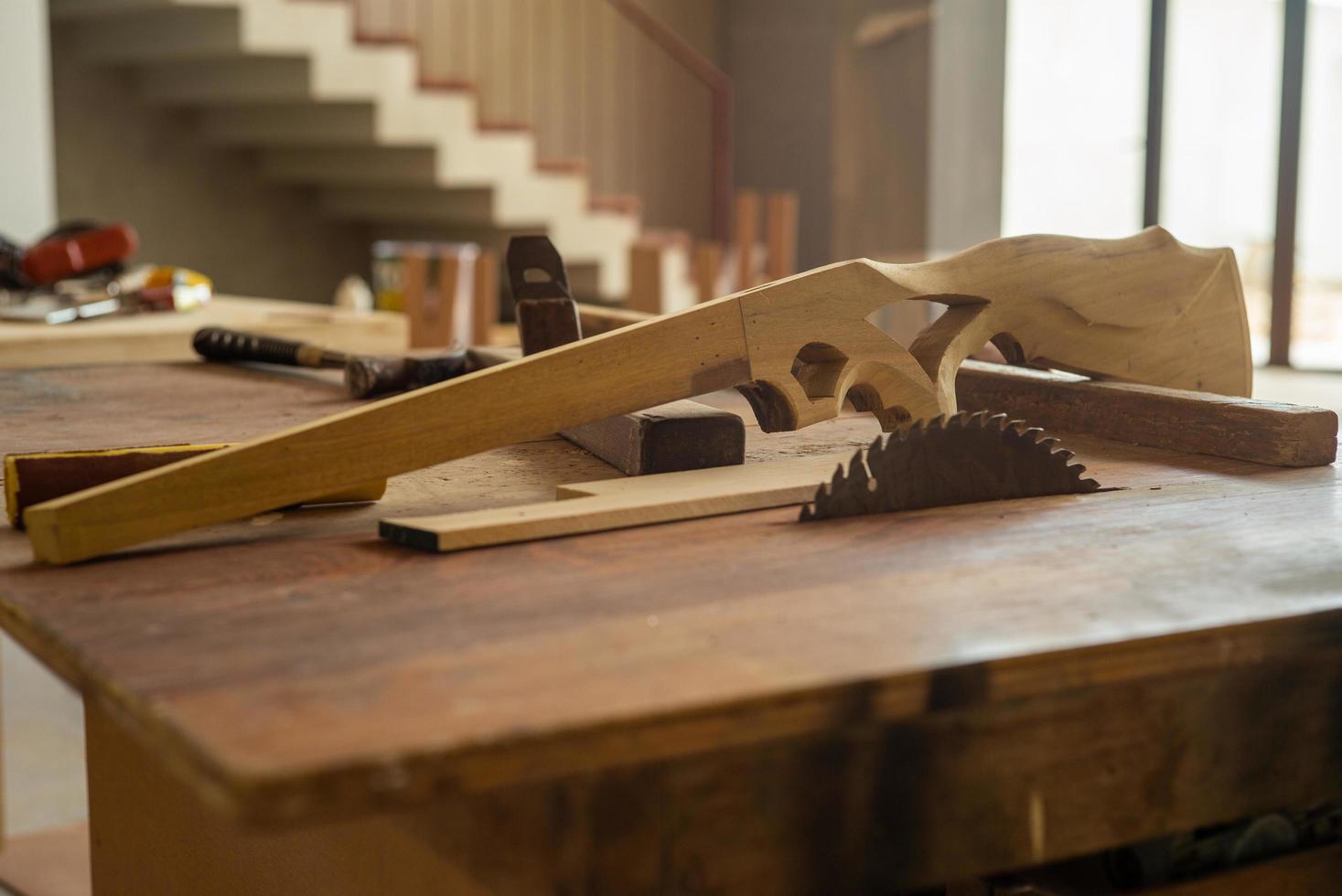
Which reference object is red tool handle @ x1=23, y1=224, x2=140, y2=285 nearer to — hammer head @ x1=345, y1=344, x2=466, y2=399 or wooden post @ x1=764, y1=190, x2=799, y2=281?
hammer head @ x1=345, y1=344, x2=466, y2=399

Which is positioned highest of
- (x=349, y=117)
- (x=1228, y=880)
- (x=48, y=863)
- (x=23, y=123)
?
(x=349, y=117)

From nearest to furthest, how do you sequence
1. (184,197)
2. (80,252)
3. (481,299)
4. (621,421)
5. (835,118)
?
(621,421)
(80,252)
(481,299)
(184,197)
(835,118)

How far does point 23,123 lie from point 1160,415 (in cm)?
381

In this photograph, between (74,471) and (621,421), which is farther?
(621,421)

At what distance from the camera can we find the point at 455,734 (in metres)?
0.51

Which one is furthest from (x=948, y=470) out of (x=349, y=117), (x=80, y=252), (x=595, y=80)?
(x=595, y=80)

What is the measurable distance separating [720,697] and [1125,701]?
233mm

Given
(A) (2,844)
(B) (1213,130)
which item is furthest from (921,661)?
(B) (1213,130)

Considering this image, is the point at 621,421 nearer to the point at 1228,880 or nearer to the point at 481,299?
the point at 1228,880

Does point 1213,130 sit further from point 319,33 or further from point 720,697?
point 720,697

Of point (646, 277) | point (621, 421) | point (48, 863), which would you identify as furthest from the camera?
point (646, 277)

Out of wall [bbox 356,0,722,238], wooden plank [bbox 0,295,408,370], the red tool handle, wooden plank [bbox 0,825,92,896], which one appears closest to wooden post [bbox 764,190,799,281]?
wall [bbox 356,0,722,238]

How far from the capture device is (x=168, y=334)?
198cm

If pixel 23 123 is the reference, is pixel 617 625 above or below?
below
